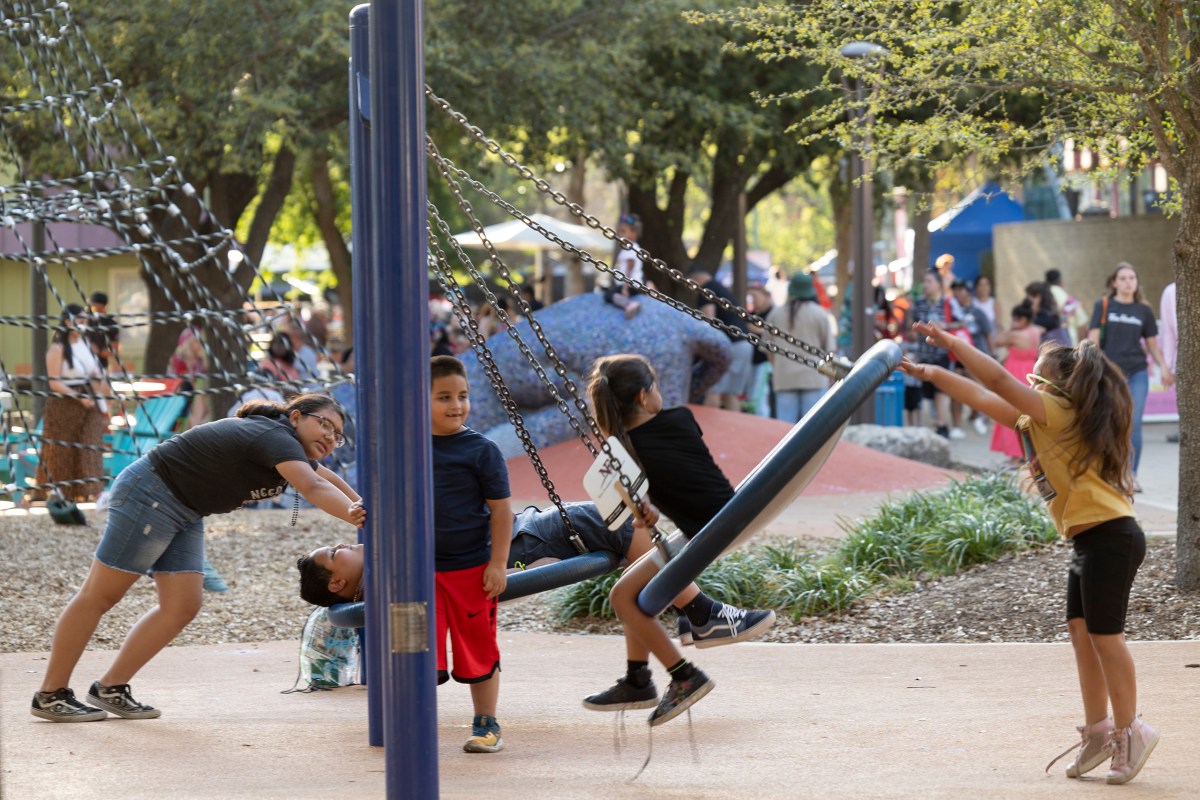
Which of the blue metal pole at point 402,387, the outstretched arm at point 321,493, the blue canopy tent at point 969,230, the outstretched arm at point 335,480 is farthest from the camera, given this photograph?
the blue canopy tent at point 969,230

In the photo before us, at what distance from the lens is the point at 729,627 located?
5.29 m

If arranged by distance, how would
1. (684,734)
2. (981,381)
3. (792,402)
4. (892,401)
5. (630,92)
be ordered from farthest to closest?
(630,92) → (892,401) → (792,402) → (684,734) → (981,381)

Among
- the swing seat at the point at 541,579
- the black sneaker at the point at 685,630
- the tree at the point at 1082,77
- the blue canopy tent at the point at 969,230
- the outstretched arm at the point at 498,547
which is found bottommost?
the black sneaker at the point at 685,630

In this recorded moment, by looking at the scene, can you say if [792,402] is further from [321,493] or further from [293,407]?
[321,493]

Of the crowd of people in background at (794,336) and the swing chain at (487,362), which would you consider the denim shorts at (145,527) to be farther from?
the crowd of people in background at (794,336)

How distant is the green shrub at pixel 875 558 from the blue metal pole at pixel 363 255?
2.67 metres

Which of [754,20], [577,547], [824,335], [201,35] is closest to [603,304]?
[824,335]

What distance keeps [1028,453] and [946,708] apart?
1194 millimetres

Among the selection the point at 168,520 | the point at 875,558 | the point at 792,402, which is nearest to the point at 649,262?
the point at 168,520

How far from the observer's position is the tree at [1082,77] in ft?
24.1

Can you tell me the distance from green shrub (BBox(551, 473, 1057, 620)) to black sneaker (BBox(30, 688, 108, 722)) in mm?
2696

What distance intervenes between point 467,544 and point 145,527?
4.26 ft

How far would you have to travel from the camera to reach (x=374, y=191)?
147 inches

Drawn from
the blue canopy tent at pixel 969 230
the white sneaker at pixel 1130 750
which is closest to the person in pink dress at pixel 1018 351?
the white sneaker at pixel 1130 750
